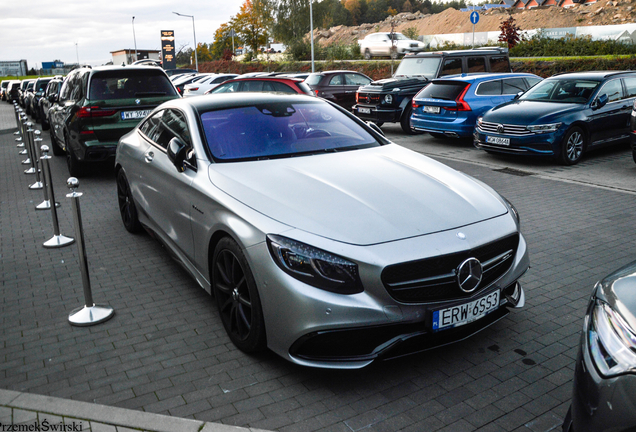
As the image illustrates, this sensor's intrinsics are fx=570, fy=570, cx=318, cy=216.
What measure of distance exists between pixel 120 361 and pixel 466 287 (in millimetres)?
2271

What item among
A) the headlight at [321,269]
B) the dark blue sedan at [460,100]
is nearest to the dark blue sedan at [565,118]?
the dark blue sedan at [460,100]

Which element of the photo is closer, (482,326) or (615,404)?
(615,404)

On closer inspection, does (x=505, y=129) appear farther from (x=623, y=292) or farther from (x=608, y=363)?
(x=608, y=363)

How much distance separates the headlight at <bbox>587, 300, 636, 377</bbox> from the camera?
1914 millimetres

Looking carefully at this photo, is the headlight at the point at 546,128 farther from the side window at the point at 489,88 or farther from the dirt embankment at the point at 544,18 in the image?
the dirt embankment at the point at 544,18

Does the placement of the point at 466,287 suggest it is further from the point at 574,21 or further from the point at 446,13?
the point at 446,13

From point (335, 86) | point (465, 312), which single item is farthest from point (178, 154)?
point (335, 86)

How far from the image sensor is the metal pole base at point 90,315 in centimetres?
431

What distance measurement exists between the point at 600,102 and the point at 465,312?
880 cm

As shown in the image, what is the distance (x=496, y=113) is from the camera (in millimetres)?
10820

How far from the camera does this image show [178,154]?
4406 millimetres

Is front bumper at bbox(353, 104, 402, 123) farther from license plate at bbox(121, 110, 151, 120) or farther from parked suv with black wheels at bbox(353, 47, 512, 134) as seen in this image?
license plate at bbox(121, 110, 151, 120)

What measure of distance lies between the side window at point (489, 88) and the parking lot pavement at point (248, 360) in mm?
7106

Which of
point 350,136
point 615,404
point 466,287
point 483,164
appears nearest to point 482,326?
point 466,287
